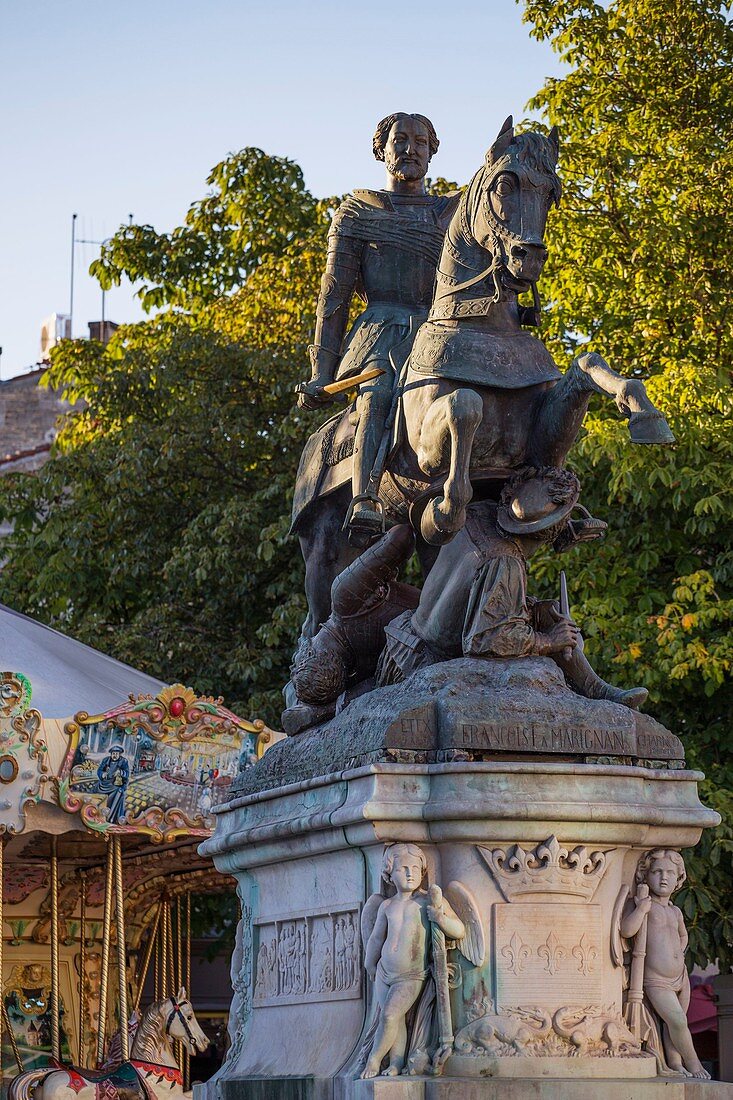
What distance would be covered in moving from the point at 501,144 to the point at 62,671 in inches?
540

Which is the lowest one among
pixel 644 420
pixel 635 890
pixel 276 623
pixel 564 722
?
pixel 635 890

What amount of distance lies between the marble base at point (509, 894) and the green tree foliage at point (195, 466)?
1389 cm

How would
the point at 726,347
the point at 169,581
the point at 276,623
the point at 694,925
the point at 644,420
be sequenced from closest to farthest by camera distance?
the point at 644,420, the point at 694,925, the point at 726,347, the point at 276,623, the point at 169,581

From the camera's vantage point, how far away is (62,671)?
20.7 m

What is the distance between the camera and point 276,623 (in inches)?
840

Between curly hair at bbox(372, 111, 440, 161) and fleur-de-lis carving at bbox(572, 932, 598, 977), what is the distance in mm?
4053

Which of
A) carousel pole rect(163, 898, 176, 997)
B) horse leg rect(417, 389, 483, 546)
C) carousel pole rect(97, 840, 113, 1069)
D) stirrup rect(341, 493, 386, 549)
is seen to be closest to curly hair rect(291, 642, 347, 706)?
stirrup rect(341, 493, 386, 549)

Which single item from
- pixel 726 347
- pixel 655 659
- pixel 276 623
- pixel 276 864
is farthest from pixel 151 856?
pixel 276 864

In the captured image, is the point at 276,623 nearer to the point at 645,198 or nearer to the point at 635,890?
the point at 645,198

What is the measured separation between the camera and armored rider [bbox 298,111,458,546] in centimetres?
916

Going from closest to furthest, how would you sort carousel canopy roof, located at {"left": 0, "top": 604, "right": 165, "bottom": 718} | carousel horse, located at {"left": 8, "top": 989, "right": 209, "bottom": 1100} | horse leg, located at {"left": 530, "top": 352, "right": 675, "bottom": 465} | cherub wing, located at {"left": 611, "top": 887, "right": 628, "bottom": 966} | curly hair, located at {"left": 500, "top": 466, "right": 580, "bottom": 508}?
cherub wing, located at {"left": 611, "top": 887, "right": 628, "bottom": 966} → horse leg, located at {"left": 530, "top": 352, "right": 675, "bottom": 465} → curly hair, located at {"left": 500, "top": 466, "right": 580, "bottom": 508} → carousel horse, located at {"left": 8, "top": 989, "right": 209, "bottom": 1100} → carousel canopy roof, located at {"left": 0, "top": 604, "right": 165, "bottom": 718}

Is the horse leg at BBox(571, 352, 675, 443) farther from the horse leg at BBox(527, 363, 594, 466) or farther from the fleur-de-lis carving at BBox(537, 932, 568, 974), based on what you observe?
the fleur-de-lis carving at BBox(537, 932, 568, 974)

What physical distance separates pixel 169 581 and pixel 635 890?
1614 cm

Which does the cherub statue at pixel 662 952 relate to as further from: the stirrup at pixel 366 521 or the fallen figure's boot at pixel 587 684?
the stirrup at pixel 366 521
